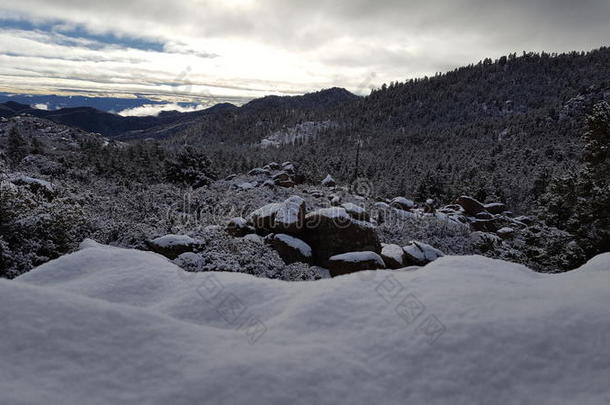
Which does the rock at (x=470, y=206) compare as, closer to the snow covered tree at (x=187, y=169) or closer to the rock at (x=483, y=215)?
the rock at (x=483, y=215)

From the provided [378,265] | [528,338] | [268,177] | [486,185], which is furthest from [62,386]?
[486,185]

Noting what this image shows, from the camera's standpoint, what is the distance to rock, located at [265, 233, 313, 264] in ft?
36.4

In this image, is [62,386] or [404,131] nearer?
[62,386]

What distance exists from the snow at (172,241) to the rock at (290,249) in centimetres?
272

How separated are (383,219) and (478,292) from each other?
15.3 meters

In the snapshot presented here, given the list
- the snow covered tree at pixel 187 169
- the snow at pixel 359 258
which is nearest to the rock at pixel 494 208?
the snow at pixel 359 258

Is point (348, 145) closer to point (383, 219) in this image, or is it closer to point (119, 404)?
point (383, 219)

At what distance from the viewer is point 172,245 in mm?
9719

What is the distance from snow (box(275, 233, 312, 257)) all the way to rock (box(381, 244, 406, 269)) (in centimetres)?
267

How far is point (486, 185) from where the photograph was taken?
3212 cm

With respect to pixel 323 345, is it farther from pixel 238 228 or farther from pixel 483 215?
pixel 483 215

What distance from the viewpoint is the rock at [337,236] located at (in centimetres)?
1139

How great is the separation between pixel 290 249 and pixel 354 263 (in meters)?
2.41

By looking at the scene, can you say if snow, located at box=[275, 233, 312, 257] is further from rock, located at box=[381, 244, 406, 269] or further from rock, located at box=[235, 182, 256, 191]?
rock, located at box=[235, 182, 256, 191]
